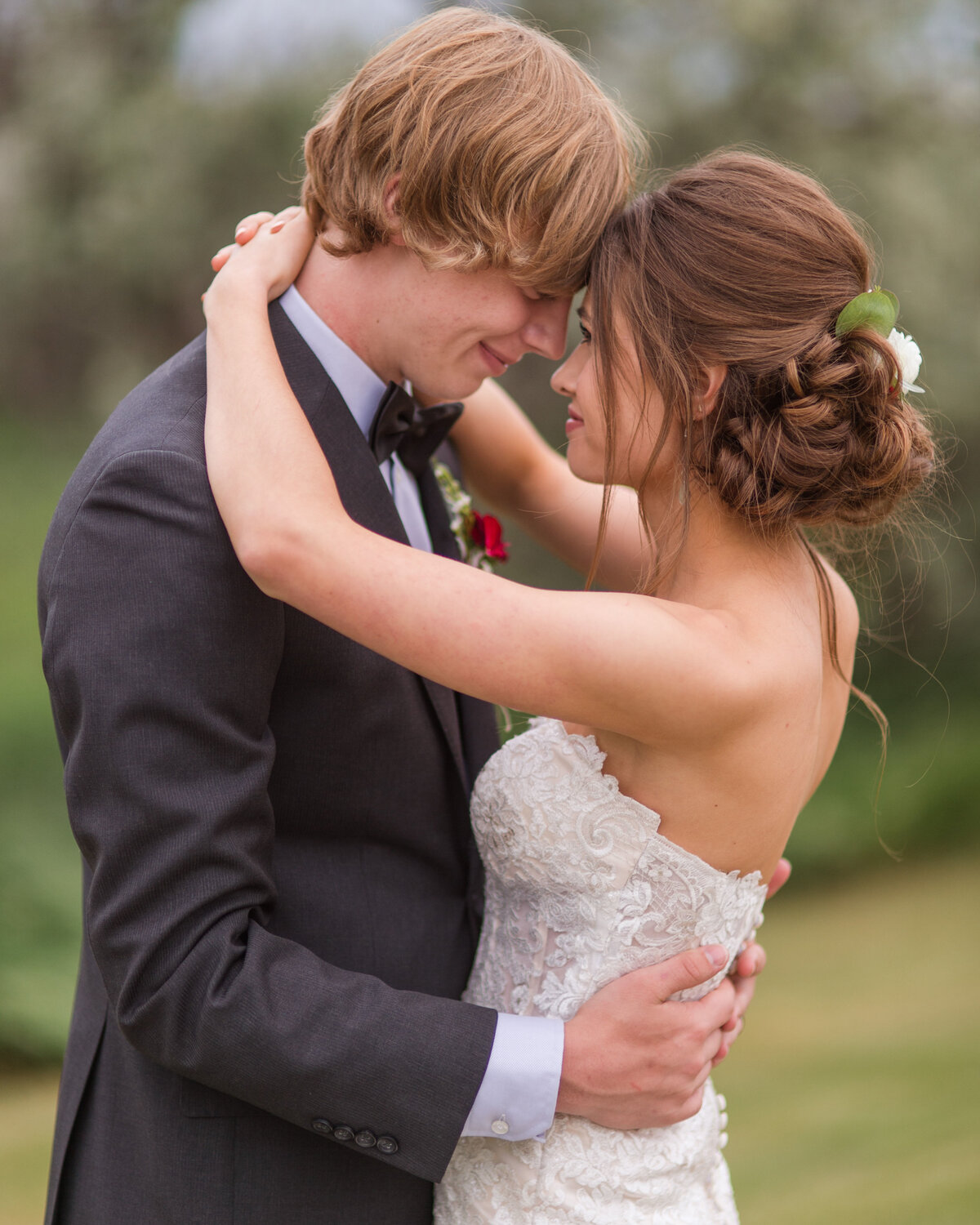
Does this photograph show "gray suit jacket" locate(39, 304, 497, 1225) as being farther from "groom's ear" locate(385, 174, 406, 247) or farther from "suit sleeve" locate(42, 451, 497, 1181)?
"groom's ear" locate(385, 174, 406, 247)

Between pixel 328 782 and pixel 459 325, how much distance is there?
2.84 feet

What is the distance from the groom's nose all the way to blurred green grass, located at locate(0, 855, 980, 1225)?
4090 millimetres

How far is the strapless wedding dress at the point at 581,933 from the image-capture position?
2.05 metres

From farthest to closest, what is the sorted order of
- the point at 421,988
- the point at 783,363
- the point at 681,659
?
the point at 421,988
the point at 783,363
the point at 681,659

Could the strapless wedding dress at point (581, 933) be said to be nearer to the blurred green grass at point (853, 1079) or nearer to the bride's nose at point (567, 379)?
the bride's nose at point (567, 379)

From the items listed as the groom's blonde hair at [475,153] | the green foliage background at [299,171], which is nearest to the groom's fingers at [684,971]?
the groom's blonde hair at [475,153]

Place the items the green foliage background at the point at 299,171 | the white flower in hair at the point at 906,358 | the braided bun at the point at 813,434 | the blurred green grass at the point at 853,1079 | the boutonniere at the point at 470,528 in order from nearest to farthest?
the braided bun at the point at 813,434 → the white flower in hair at the point at 906,358 → the boutonniere at the point at 470,528 → the blurred green grass at the point at 853,1079 → the green foliage background at the point at 299,171

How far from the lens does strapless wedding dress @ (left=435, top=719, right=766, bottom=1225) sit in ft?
6.72

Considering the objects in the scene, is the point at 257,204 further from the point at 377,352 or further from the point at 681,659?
the point at 681,659

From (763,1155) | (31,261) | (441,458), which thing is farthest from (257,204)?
(763,1155)

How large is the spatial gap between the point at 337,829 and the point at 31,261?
7371 millimetres

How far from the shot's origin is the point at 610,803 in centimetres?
204

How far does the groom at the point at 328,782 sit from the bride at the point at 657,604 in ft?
0.32

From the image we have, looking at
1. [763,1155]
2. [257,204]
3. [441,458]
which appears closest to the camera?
[441,458]
